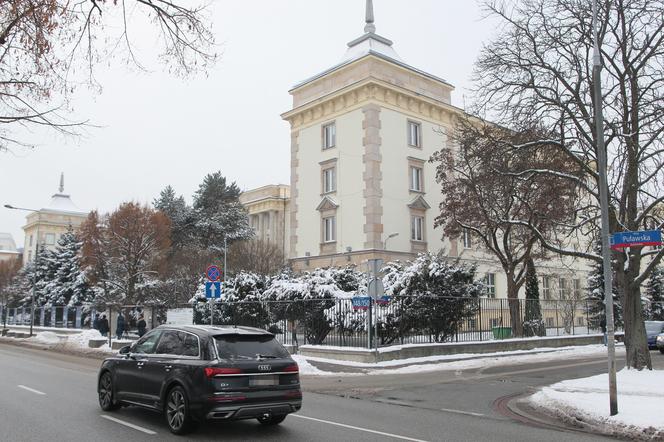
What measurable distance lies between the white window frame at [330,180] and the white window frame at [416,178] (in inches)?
230

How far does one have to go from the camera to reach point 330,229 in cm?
4606

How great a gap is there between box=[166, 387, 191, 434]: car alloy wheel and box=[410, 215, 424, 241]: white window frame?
3687 cm

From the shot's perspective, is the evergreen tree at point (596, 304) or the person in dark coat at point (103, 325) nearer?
the person in dark coat at point (103, 325)

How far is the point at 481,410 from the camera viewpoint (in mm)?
12320

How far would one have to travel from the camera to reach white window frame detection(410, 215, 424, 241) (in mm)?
45344

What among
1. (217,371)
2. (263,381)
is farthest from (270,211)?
(217,371)

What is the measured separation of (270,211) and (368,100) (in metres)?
34.1

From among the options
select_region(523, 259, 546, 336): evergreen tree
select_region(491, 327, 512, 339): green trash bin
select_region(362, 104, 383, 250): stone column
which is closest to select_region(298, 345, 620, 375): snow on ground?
select_region(491, 327, 512, 339): green trash bin

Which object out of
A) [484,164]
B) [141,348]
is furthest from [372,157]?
[141,348]

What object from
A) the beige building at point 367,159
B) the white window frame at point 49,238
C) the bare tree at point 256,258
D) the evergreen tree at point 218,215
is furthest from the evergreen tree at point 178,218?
the white window frame at point 49,238

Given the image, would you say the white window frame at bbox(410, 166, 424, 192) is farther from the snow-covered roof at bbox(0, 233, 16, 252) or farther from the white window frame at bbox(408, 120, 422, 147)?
the snow-covered roof at bbox(0, 233, 16, 252)

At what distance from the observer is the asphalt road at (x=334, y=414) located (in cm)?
906

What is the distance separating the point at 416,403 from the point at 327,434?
4.45m

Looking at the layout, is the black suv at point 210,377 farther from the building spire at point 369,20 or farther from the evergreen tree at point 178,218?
the evergreen tree at point 178,218
